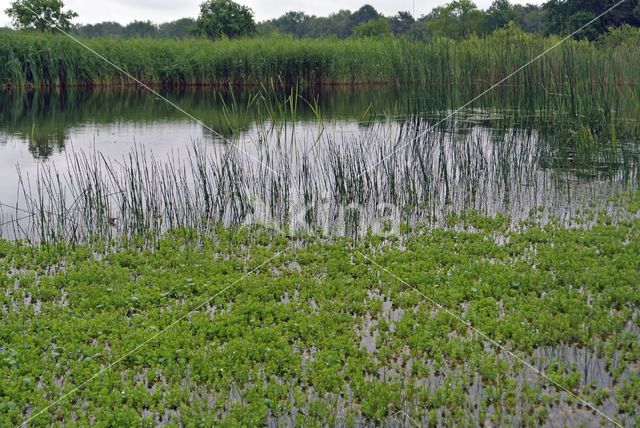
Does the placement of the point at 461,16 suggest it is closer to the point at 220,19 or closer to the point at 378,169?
the point at 378,169

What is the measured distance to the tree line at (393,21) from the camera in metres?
17.0

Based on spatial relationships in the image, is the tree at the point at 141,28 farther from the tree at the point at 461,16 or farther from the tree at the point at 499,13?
the tree at the point at 499,13

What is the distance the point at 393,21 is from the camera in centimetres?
2683

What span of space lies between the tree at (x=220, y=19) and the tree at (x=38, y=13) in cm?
1149

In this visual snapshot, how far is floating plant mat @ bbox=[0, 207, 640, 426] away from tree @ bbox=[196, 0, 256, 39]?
28223 millimetres

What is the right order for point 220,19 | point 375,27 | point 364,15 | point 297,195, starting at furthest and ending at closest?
point 364,15
point 220,19
point 375,27
point 297,195

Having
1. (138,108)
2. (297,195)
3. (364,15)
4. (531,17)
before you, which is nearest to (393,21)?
(531,17)

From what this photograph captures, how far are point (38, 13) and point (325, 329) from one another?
1507cm

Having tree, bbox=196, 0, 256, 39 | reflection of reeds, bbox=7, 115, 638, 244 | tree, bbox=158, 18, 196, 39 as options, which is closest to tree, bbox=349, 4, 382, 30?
tree, bbox=196, 0, 256, 39

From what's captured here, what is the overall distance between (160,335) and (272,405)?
1.13 m

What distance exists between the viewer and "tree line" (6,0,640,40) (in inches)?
668

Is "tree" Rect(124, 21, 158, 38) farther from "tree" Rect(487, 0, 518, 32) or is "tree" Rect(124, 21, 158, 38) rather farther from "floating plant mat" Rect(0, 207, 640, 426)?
"floating plant mat" Rect(0, 207, 640, 426)

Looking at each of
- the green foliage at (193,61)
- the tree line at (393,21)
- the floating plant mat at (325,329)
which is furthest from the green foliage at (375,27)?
the floating plant mat at (325,329)

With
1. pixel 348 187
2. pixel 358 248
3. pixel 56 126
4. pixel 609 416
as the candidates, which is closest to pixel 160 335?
pixel 358 248
